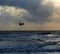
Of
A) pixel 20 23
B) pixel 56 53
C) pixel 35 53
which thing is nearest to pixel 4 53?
pixel 35 53

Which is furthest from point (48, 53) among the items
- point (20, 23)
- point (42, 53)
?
point (20, 23)

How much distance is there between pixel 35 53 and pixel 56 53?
1594mm

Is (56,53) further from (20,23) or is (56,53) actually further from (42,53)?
(20,23)

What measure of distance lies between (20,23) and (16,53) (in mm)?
43853

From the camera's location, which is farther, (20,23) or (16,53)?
(20,23)

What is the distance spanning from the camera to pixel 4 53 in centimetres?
1605

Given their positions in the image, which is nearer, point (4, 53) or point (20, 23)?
point (4, 53)

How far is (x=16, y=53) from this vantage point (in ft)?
53.3

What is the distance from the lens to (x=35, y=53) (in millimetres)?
16203

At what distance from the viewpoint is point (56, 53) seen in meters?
15.8

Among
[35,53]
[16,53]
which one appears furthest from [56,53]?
[16,53]

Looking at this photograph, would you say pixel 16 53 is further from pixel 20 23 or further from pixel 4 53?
pixel 20 23

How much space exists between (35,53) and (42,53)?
531 mm

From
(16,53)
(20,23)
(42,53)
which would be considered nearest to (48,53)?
(42,53)
